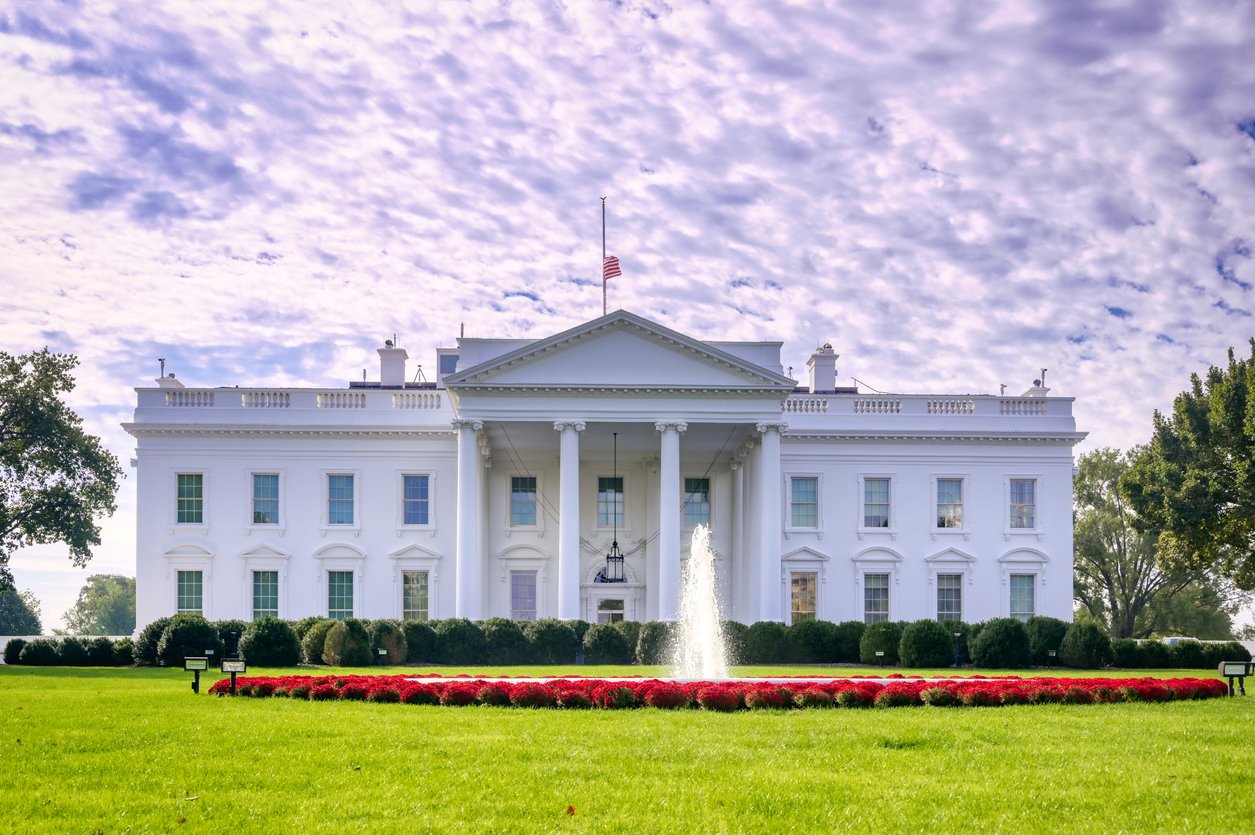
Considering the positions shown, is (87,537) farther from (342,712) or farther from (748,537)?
(342,712)

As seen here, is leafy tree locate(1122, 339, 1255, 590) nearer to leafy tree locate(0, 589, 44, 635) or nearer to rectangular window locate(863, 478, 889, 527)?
rectangular window locate(863, 478, 889, 527)

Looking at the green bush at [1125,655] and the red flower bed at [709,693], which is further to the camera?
the green bush at [1125,655]

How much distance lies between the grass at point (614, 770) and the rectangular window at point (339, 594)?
2186 cm

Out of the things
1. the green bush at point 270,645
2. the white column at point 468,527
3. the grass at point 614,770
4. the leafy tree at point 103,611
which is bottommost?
the leafy tree at point 103,611

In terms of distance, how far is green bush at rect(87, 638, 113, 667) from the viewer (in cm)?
3019

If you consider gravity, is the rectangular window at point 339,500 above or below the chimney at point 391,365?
below

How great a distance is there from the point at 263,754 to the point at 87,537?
26989 millimetres

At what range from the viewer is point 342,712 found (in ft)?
53.9

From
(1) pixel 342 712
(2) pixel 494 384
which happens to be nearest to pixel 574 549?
(2) pixel 494 384

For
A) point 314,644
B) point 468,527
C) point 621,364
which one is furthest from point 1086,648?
point 314,644

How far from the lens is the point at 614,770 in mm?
11555

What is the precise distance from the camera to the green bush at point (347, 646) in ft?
97.0

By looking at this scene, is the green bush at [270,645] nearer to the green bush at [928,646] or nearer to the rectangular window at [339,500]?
the rectangular window at [339,500]

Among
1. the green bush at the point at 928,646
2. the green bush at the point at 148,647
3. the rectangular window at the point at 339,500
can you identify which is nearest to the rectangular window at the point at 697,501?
the green bush at the point at 928,646
